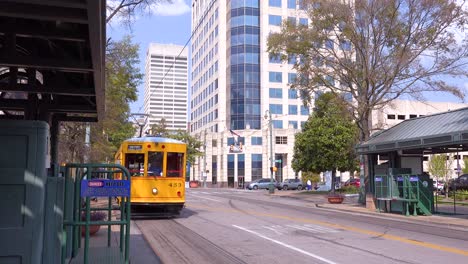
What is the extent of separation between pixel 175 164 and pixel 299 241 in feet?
24.0

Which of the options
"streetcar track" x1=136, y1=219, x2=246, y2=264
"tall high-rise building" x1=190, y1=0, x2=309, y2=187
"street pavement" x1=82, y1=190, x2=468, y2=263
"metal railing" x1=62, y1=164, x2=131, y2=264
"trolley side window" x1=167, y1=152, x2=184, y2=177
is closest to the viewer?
"metal railing" x1=62, y1=164, x2=131, y2=264

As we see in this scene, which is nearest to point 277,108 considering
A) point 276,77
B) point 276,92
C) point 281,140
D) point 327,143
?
point 276,92

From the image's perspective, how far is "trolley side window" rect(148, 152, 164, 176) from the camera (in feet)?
60.6

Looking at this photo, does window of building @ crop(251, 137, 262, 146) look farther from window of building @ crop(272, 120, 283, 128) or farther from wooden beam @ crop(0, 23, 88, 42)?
wooden beam @ crop(0, 23, 88, 42)

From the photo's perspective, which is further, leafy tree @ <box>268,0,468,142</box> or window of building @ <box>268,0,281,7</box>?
window of building @ <box>268,0,281,7</box>

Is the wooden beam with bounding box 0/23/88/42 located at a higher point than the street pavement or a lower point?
higher

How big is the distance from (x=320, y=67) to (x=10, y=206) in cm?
2793

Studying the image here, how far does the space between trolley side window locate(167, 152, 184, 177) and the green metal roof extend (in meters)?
10.4

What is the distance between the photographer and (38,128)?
491cm

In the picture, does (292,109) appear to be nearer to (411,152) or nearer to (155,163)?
(411,152)

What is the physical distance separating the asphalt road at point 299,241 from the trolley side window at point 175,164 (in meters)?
1.86

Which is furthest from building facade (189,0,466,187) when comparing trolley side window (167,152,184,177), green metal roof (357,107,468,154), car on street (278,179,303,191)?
trolley side window (167,152,184,177)

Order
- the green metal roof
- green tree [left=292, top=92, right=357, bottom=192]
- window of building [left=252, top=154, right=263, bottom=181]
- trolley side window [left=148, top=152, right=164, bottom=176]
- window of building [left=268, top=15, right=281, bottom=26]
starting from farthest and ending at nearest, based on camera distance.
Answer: window of building [left=268, top=15, right=281, bottom=26], window of building [left=252, top=154, right=263, bottom=181], green tree [left=292, top=92, right=357, bottom=192], the green metal roof, trolley side window [left=148, top=152, right=164, bottom=176]

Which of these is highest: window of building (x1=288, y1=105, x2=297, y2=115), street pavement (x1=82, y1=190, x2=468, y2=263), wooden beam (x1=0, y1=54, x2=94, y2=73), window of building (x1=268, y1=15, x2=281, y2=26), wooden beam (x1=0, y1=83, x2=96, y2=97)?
window of building (x1=268, y1=15, x2=281, y2=26)
